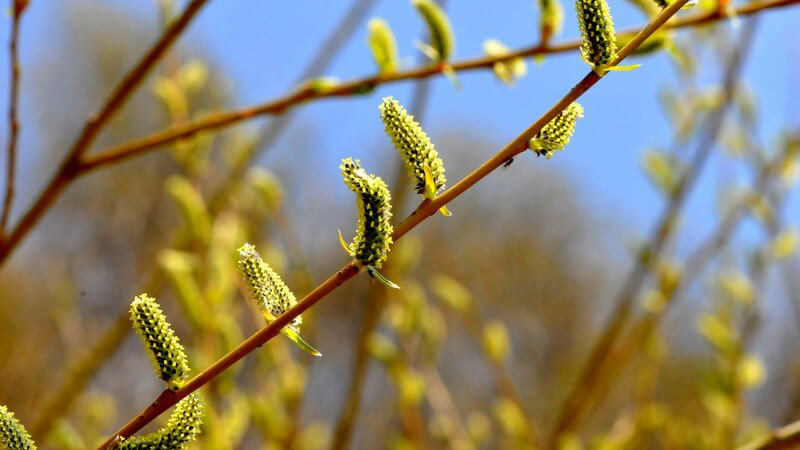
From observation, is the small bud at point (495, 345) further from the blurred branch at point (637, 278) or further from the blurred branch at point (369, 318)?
the blurred branch at point (369, 318)

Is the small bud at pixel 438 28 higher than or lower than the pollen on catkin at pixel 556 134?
higher

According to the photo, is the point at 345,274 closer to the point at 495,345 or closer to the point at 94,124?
the point at 94,124

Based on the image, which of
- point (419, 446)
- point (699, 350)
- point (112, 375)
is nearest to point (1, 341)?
point (112, 375)

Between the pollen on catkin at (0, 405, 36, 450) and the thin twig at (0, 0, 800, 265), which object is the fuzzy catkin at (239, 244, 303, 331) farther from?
the thin twig at (0, 0, 800, 265)

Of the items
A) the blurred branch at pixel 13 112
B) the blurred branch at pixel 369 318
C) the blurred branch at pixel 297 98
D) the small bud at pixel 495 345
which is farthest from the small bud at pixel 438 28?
the small bud at pixel 495 345

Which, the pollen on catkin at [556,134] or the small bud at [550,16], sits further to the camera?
the small bud at [550,16]

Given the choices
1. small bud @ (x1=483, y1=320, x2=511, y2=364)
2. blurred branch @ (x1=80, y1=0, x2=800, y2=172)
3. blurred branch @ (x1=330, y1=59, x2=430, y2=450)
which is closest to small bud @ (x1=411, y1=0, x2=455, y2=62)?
blurred branch @ (x1=80, y1=0, x2=800, y2=172)

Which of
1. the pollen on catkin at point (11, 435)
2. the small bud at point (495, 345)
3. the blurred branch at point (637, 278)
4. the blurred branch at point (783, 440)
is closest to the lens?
the pollen on catkin at point (11, 435)
